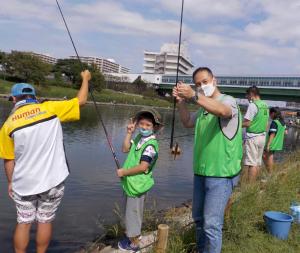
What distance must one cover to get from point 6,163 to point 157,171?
29.5 ft

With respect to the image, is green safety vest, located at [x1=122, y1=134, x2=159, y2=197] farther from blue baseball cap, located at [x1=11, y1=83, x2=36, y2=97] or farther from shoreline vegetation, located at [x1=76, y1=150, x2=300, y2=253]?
blue baseball cap, located at [x1=11, y1=83, x2=36, y2=97]

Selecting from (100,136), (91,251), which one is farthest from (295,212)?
(100,136)

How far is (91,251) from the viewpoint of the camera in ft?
16.9

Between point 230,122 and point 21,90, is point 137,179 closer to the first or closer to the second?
point 230,122

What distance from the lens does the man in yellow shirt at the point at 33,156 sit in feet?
11.9

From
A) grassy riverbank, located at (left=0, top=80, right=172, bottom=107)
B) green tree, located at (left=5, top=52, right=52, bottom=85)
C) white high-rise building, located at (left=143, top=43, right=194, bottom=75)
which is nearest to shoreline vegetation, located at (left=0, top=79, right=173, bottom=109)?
grassy riverbank, located at (left=0, top=80, right=172, bottom=107)

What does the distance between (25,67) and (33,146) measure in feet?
226

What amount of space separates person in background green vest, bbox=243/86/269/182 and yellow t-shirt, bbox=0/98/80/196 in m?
4.53

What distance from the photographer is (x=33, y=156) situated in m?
3.64

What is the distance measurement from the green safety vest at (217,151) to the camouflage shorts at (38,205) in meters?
1.44

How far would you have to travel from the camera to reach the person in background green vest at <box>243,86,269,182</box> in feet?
24.2

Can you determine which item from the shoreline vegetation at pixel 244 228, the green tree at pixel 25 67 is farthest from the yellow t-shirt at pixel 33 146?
the green tree at pixel 25 67

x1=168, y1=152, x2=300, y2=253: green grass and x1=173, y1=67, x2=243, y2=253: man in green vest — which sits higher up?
x1=173, y1=67, x2=243, y2=253: man in green vest

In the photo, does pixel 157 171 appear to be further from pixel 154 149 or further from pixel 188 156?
pixel 154 149
